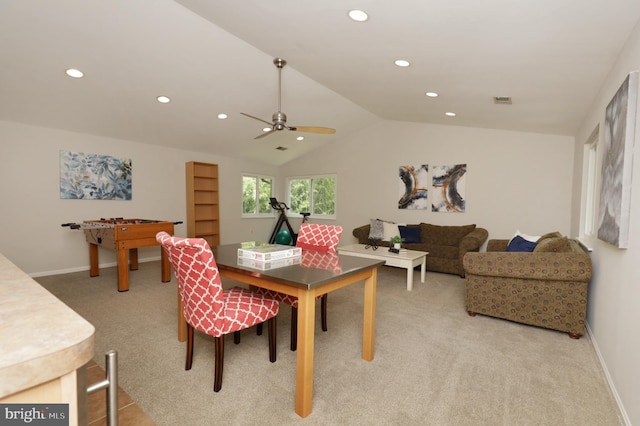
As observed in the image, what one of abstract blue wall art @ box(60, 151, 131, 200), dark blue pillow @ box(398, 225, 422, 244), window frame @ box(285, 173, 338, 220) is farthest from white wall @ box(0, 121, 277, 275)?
dark blue pillow @ box(398, 225, 422, 244)

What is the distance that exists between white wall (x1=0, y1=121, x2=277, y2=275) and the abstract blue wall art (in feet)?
0.26

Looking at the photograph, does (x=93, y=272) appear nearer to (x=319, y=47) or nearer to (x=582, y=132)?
(x=319, y=47)

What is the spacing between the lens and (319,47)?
3066mm

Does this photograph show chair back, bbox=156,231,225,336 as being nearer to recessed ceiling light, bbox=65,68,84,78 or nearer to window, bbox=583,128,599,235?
recessed ceiling light, bbox=65,68,84,78

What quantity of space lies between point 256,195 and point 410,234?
390 centimetres

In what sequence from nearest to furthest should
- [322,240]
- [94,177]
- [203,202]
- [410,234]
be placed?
[322,240], [94,177], [410,234], [203,202]

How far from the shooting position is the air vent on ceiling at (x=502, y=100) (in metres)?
3.46

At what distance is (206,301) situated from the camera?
1.91 metres

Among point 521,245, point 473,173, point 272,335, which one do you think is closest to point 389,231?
point 473,173

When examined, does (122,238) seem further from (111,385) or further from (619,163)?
(619,163)

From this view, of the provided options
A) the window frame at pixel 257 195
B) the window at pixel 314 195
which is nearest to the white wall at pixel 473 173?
the window at pixel 314 195

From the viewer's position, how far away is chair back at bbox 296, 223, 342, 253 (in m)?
3.04

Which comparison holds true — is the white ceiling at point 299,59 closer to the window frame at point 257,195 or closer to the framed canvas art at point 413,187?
the framed canvas art at point 413,187

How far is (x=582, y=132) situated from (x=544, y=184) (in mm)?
1155
